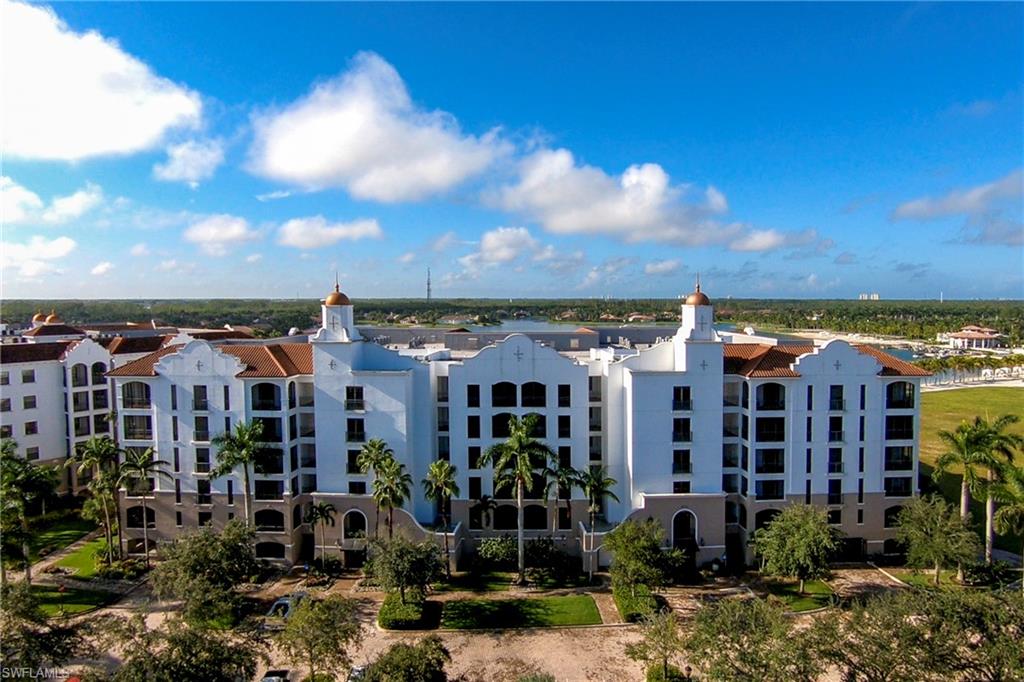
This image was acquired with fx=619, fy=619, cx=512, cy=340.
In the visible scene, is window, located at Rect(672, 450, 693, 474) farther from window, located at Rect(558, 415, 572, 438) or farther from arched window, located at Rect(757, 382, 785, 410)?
window, located at Rect(558, 415, 572, 438)

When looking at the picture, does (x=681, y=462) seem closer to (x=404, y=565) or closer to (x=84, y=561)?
(x=404, y=565)

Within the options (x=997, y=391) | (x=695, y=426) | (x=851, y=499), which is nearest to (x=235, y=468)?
(x=695, y=426)

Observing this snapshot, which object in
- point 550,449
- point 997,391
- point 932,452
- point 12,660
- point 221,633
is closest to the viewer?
point 12,660

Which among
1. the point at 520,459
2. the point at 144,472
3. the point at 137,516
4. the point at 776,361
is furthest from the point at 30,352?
the point at 776,361

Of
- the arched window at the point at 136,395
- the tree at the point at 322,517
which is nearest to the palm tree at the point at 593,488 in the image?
the tree at the point at 322,517

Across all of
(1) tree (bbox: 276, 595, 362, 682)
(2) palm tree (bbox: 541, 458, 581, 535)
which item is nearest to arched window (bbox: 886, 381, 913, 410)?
(2) palm tree (bbox: 541, 458, 581, 535)

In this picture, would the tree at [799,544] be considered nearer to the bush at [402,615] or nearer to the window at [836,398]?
the window at [836,398]

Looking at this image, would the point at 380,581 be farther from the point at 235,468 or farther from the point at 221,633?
the point at 235,468
